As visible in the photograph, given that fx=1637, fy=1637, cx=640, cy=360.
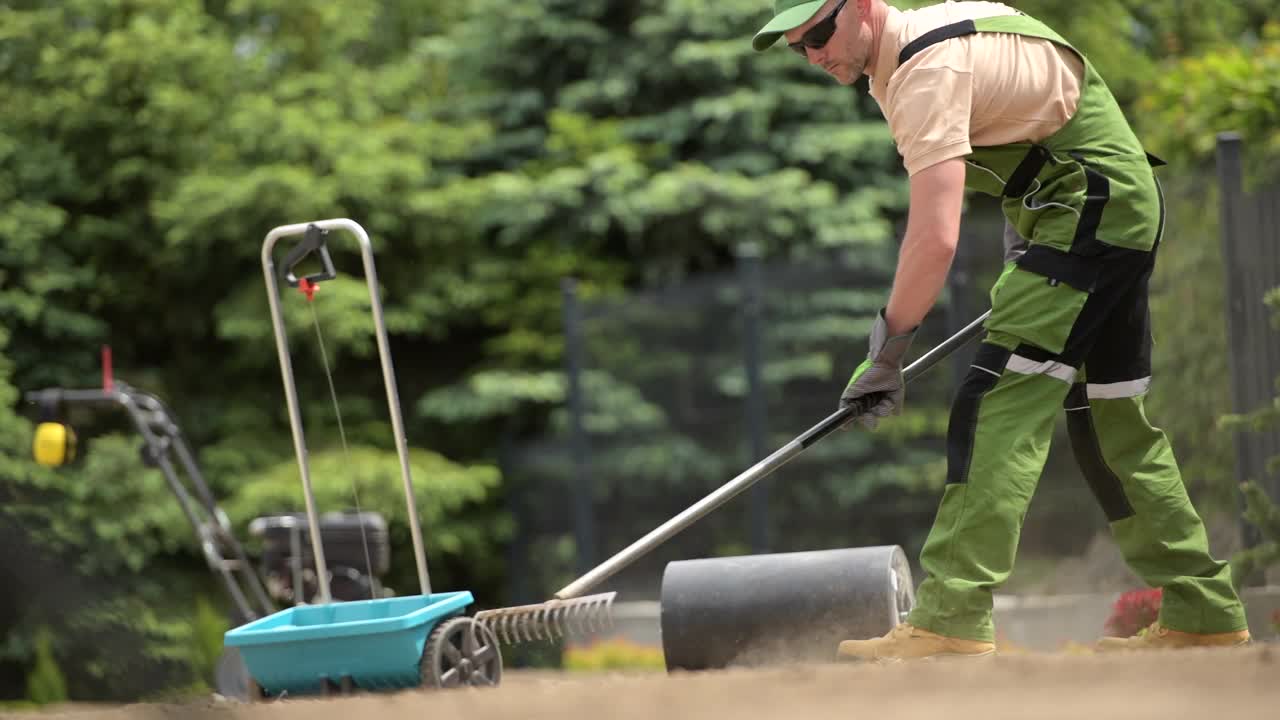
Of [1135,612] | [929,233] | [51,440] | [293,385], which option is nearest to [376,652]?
[293,385]

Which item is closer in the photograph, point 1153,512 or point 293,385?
point 1153,512

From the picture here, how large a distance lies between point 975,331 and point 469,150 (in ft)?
23.8

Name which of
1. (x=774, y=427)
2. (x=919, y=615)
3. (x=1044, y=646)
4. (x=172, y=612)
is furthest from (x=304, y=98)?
(x=919, y=615)

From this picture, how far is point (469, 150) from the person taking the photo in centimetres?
1088

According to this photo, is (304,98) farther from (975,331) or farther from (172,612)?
(975,331)

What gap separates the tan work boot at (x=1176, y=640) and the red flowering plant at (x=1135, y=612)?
905 mm

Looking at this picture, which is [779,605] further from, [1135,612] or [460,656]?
[1135,612]

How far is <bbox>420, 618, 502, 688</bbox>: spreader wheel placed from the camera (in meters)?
3.76

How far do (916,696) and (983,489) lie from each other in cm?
76

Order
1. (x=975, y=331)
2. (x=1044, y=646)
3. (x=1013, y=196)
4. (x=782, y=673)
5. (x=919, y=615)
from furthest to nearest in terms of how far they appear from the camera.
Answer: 1. (x=1044, y=646)
2. (x=975, y=331)
3. (x=1013, y=196)
4. (x=919, y=615)
5. (x=782, y=673)

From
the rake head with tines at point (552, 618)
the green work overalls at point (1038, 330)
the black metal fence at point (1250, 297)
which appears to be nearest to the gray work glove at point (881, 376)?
the green work overalls at point (1038, 330)

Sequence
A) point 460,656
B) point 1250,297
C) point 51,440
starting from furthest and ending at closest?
point 51,440
point 1250,297
point 460,656

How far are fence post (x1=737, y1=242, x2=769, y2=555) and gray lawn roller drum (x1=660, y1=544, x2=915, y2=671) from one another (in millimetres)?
4481

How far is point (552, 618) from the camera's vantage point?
3896 mm
